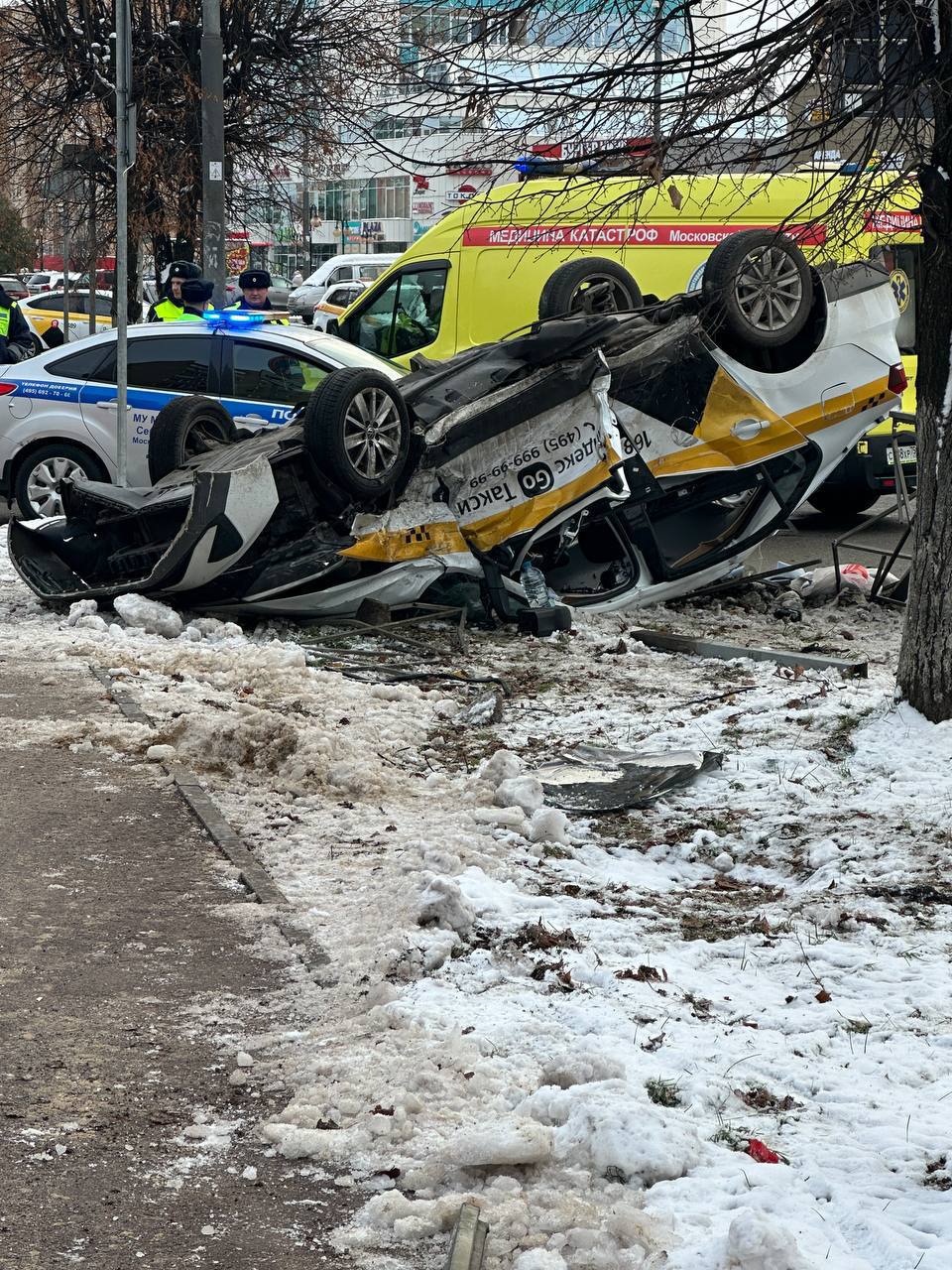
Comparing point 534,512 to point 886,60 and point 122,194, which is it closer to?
point 886,60

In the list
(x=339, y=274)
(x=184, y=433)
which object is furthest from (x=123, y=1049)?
(x=339, y=274)

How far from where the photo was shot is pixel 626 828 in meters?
6.19

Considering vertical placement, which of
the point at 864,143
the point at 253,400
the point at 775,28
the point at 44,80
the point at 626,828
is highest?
the point at 44,80

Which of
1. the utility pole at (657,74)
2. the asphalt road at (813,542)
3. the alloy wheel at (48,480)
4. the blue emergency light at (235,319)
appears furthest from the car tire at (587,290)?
the utility pole at (657,74)

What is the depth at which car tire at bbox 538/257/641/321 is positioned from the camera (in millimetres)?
11344

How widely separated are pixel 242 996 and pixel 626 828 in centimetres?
202

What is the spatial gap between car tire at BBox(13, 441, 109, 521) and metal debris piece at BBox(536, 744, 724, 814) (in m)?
7.40

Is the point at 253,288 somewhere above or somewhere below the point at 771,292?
above

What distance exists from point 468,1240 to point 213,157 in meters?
16.6

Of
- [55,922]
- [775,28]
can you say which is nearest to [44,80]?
[775,28]

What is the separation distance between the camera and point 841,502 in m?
14.1

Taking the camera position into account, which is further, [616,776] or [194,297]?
[194,297]

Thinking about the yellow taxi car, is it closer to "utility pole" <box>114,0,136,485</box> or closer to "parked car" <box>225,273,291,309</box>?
"parked car" <box>225,273,291,309</box>

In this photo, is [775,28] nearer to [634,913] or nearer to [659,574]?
[634,913]
